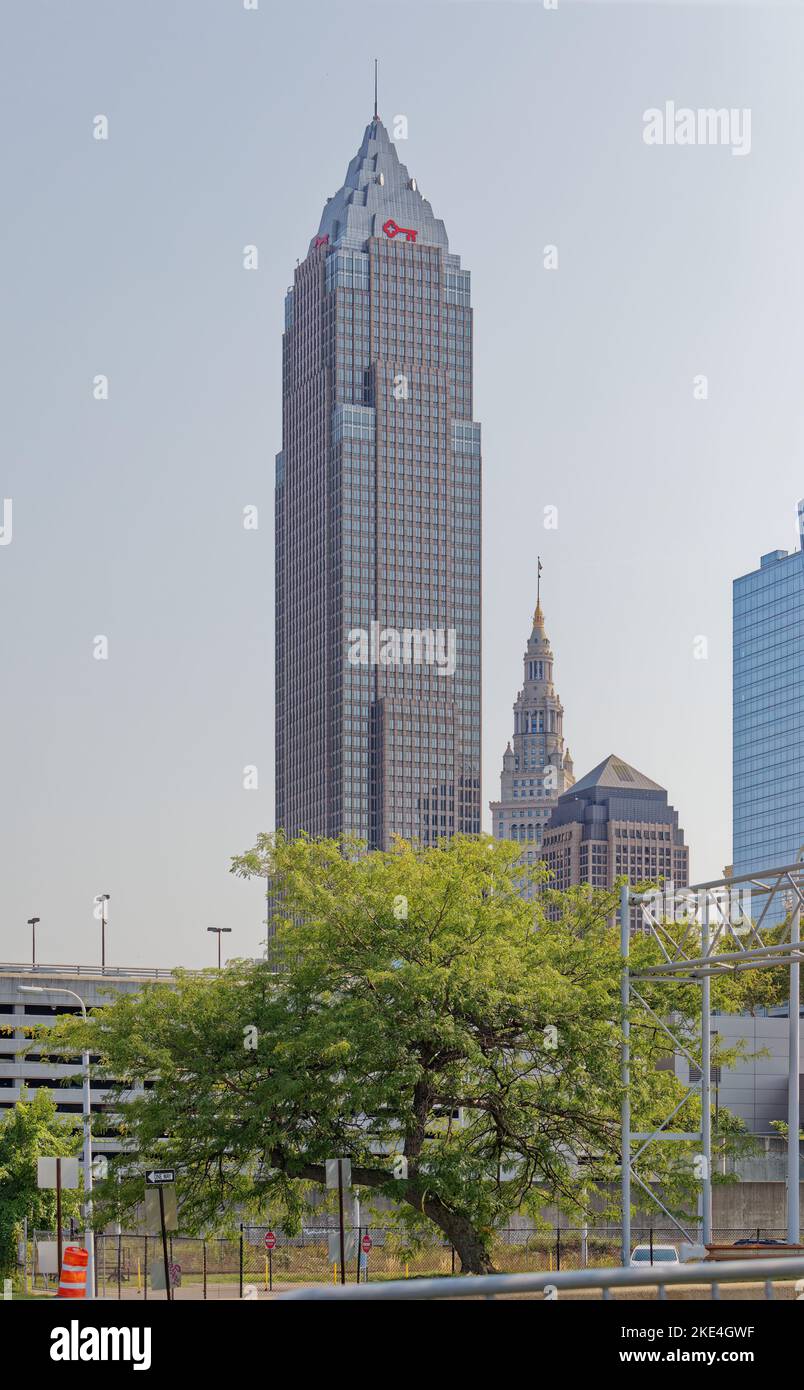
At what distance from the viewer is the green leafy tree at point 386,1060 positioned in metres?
30.9

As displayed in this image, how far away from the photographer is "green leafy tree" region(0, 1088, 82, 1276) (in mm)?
51406

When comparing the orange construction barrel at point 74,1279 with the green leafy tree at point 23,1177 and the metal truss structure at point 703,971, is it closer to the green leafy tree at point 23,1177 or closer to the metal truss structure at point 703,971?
the metal truss structure at point 703,971

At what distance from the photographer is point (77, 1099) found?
369ft

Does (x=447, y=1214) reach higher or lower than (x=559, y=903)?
lower

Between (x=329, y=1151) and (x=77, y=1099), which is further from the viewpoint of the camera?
(x=77, y=1099)

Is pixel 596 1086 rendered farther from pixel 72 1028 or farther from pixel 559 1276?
pixel 559 1276

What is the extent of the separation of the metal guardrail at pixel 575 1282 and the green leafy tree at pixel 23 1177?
39.8 metres

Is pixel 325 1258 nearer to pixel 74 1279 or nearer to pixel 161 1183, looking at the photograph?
pixel 161 1183

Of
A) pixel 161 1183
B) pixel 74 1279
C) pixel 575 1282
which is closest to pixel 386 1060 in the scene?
pixel 161 1183

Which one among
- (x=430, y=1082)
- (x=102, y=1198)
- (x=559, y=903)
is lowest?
(x=102, y=1198)

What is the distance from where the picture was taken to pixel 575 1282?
1077 centimetres
